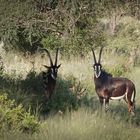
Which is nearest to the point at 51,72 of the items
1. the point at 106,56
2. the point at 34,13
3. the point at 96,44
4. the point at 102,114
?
the point at 102,114

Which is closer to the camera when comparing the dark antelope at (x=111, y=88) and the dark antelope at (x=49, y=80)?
the dark antelope at (x=49, y=80)

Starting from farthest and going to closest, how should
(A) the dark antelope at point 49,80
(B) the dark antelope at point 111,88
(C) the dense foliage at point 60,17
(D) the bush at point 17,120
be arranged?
(B) the dark antelope at point 111,88 → (A) the dark antelope at point 49,80 → (D) the bush at point 17,120 → (C) the dense foliage at point 60,17

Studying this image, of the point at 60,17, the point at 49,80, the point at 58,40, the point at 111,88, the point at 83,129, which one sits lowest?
the point at 83,129

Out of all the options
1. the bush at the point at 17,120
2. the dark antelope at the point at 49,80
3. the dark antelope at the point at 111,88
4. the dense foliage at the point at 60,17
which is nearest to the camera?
the dense foliage at the point at 60,17

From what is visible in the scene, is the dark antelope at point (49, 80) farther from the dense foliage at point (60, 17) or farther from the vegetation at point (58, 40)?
the dense foliage at point (60, 17)

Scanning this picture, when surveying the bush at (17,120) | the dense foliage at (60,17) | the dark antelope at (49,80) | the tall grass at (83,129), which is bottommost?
the tall grass at (83,129)

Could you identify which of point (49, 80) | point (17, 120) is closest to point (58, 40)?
point (17, 120)

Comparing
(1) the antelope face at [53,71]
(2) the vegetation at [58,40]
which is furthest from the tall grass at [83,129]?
(1) the antelope face at [53,71]

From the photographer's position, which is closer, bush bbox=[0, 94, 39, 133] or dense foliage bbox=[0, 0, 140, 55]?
dense foliage bbox=[0, 0, 140, 55]

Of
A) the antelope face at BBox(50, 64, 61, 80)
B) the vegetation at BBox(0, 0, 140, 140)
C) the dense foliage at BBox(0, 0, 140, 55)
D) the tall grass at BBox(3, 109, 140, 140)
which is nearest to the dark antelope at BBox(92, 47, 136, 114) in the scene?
the antelope face at BBox(50, 64, 61, 80)

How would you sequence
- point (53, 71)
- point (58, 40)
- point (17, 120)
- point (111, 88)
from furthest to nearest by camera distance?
point (111, 88), point (53, 71), point (58, 40), point (17, 120)

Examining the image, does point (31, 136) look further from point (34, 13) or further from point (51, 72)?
point (51, 72)

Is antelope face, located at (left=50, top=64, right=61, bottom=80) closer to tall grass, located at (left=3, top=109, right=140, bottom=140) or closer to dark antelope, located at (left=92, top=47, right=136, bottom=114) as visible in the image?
dark antelope, located at (left=92, top=47, right=136, bottom=114)

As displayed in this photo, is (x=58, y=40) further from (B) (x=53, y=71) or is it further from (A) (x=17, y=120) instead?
(B) (x=53, y=71)
